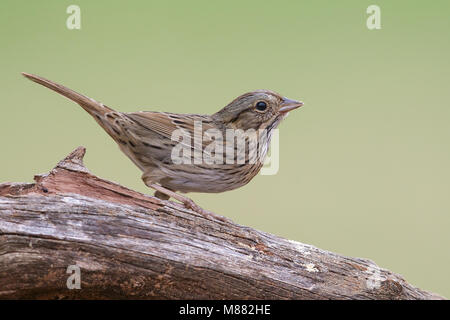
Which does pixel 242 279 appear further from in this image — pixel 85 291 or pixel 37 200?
pixel 37 200

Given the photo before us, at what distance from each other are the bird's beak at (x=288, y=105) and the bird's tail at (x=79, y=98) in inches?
46.2

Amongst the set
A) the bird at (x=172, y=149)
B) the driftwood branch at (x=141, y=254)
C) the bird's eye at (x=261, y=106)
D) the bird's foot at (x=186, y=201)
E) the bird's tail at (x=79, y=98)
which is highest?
the bird's eye at (x=261, y=106)

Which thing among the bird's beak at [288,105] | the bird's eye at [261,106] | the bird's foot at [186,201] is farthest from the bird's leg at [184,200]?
the bird's beak at [288,105]

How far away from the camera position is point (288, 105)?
404 cm

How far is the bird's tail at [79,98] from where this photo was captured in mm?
3559

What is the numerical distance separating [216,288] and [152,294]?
329 millimetres

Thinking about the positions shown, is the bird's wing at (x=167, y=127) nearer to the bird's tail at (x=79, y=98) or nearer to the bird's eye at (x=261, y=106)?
the bird's tail at (x=79, y=98)

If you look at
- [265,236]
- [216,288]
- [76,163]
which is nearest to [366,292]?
[265,236]

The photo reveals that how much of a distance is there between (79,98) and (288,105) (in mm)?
1390

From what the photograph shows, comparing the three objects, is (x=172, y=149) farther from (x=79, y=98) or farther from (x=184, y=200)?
(x=79, y=98)

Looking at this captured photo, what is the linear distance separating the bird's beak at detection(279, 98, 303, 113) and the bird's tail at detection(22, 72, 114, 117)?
→ 3.85 ft

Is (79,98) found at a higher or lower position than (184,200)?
higher

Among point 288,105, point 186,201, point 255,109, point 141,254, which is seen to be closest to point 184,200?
point 186,201

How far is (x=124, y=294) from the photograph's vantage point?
9.55 ft
